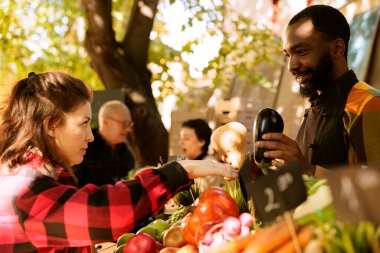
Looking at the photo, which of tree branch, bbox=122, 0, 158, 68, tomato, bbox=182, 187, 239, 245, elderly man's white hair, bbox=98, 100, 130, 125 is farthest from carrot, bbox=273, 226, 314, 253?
tree branch, bbox=122, 0, 158, 68

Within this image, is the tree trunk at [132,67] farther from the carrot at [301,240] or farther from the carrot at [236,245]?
the carrot at [301,240]

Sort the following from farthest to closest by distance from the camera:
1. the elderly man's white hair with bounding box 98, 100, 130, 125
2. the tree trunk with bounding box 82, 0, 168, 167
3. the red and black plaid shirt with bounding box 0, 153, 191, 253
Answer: the tree trunk with bounding box 82, 0, 168, 167, the elderly man's white hair with bounding box 98, 100, 130, 125, the red and black plaid shirt with bounding box 0, 153, 191, 253

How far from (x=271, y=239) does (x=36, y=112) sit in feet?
3.02

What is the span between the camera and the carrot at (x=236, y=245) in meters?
1.31

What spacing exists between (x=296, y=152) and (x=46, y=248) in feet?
2.90

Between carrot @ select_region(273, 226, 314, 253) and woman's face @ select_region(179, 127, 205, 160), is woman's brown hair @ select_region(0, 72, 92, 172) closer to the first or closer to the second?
carrot @ select_region(273, 226, 314, 253)

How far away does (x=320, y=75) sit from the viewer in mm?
2082

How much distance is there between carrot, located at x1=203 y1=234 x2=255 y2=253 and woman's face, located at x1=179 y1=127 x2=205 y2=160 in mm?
3333

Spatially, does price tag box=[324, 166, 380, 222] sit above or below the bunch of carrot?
above

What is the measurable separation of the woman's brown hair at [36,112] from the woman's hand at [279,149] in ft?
2.11

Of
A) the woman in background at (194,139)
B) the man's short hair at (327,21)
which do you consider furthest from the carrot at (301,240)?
the woman in background at (194,139)

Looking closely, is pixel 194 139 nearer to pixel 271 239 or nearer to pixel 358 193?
pixel 271 239

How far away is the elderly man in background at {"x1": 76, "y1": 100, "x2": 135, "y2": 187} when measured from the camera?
4738 mm

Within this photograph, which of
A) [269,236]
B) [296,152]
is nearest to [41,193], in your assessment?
[269,236]
